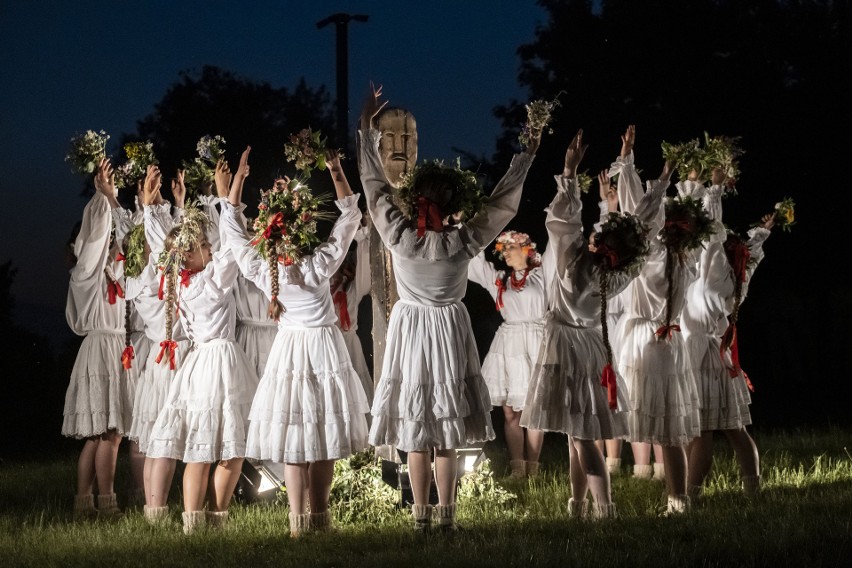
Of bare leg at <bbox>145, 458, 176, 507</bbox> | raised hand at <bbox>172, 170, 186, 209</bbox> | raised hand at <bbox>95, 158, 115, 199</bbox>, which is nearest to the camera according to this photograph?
bare leg at <bbox>145, 458, 176, 507</bbox>

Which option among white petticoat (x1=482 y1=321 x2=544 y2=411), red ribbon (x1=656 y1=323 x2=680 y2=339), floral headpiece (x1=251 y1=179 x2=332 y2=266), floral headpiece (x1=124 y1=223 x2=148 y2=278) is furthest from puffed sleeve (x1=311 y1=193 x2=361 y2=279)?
white petticoat (x1=482 y1=321 x2=544 y2=411)

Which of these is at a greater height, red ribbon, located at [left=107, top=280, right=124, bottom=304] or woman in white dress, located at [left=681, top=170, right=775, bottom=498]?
red ribbon, located at [left=107, top=280, right=124, bottom=304]

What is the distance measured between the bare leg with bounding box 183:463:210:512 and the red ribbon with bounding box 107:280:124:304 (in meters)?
2.31

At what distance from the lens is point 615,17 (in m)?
21.7

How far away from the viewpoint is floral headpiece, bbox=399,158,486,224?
27.3 ft

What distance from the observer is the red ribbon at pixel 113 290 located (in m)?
10.4

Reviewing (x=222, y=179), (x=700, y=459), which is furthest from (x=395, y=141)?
(x=700, y=459)

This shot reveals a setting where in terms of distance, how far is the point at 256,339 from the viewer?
33.6 ft

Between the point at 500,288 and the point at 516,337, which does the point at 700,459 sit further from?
the point at 500,288

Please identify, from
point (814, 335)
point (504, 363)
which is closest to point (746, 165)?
point (814, 335)

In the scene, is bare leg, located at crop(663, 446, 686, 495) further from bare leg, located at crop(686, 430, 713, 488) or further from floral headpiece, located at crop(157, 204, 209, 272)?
floral headpiece, located at crop(157, 204, 209, 272)

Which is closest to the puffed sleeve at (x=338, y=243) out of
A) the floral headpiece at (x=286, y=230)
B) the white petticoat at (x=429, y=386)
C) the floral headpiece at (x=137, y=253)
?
the floral headpiece at (x=286, y=230)

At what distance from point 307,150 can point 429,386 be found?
2.06 m

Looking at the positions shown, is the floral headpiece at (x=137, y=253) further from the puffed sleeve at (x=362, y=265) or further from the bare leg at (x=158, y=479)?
the puffed sleeve at (x=362, y=265)
